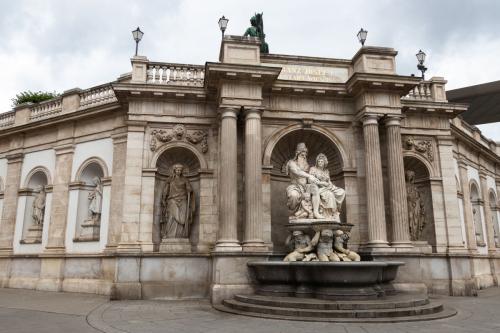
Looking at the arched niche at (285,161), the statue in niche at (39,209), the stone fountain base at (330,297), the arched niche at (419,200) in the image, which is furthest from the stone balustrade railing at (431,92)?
the statue in niche at (39,209)

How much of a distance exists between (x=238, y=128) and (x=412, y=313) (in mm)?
7781

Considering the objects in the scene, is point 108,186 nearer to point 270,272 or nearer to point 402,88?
point 270,272

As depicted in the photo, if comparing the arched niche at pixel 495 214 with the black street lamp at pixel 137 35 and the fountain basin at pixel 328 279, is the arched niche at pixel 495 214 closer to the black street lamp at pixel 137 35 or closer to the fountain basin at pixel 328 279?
the fountain basin at pixel 328 279

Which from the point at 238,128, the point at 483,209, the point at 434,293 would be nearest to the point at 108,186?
the point at 238,128

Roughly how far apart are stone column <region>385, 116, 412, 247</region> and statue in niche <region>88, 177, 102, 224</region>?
10.6 metres

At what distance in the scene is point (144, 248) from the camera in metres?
13.1

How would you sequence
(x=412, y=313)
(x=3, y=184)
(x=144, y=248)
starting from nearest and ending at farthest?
(x=412, y=313), (x=144, y=248), (x=3, y=184)

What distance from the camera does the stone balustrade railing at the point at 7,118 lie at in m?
19.4

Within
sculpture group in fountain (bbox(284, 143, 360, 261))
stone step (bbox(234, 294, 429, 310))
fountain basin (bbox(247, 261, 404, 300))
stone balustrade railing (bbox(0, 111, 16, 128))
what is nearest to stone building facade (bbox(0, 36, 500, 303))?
sculpture group in fountain (bbox(284, 143, 360, 261))

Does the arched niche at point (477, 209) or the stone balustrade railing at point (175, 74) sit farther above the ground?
the stone balustrade railing at point (175, 74)

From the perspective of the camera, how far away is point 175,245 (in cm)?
1346

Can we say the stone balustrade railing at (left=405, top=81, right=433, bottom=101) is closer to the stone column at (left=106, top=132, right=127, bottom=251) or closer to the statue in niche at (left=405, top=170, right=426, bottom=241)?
the statue in niche at (left=405, top=170, right=426, bottom=241)

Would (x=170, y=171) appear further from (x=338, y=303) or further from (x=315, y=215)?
(x=338, y=303)

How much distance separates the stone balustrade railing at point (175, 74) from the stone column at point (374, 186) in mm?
6099
